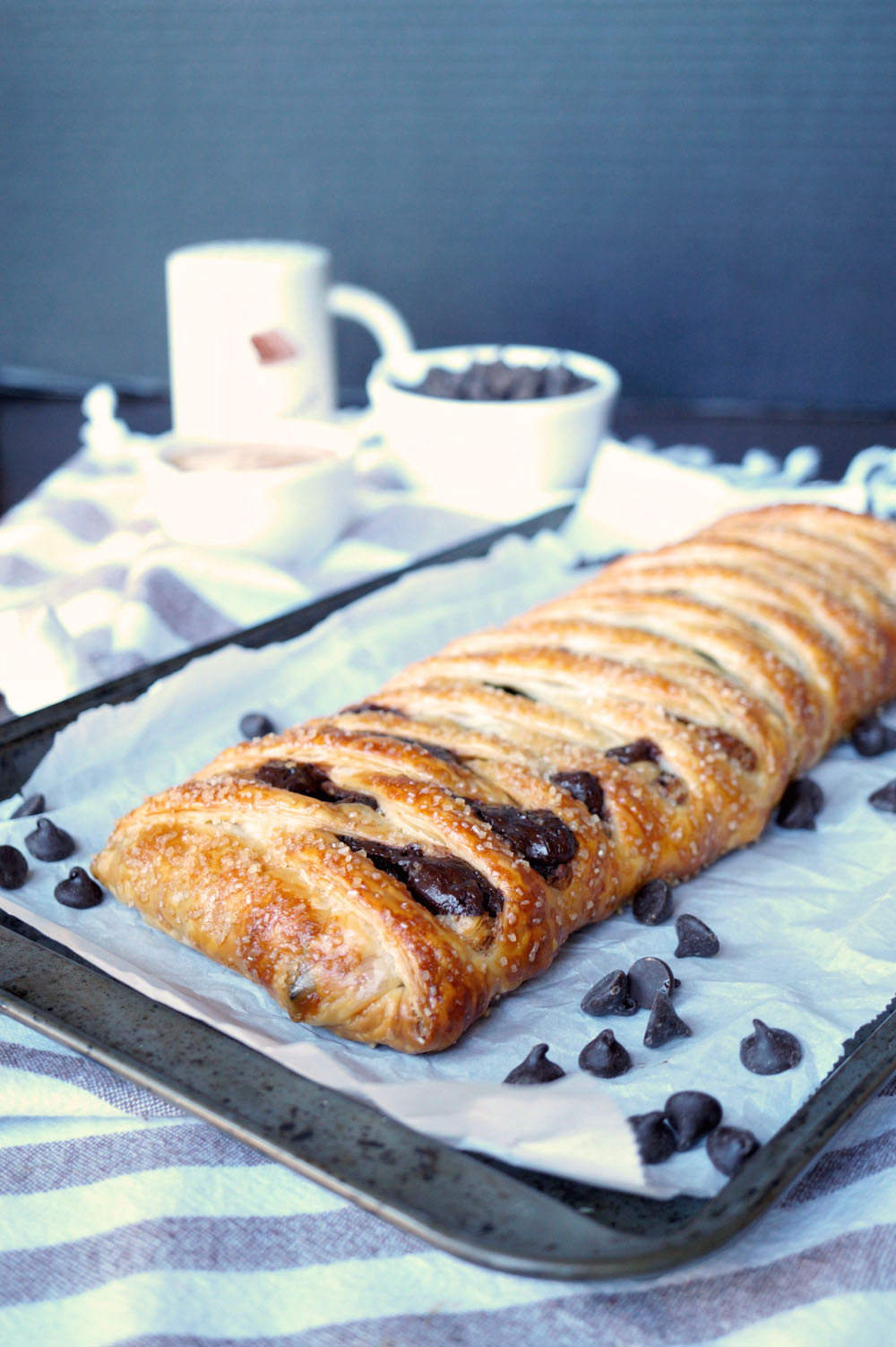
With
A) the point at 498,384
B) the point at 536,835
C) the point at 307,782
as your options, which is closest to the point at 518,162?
the point at 498,384

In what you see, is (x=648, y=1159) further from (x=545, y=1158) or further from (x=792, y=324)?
(x=792, y=324)

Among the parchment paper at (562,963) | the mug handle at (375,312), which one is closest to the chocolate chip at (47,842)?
the parchment paper at (562,963)

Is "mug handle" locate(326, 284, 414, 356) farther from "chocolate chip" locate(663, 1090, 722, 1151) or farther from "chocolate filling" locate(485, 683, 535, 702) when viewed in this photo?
"chocolate chip" locate(663, 1090, 722, 1151)

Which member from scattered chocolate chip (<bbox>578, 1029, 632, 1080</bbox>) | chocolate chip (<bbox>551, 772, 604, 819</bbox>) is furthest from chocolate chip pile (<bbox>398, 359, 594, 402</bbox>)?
scattered chocolate chip (<bbox>578, 1029, 632, 1080</bbox>)

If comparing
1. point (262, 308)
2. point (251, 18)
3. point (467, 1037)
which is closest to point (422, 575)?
point (262, 308)

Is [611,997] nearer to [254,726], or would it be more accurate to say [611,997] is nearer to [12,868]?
[12,868]

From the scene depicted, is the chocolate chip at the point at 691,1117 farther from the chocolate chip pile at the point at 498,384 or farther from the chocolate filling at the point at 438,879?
the chocolate chip pile at the point at 498,384
